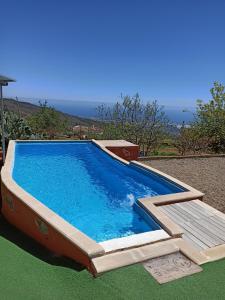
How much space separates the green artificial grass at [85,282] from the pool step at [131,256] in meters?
0.10

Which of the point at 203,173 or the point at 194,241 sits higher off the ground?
the point at 203,173

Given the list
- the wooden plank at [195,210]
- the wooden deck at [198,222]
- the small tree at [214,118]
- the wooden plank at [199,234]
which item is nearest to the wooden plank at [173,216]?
the wooden deck at [198,222]

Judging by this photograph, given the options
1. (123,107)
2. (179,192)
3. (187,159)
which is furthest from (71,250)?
(123,107)

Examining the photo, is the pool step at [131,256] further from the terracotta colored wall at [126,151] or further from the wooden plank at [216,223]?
the terracotta colored wall at [126,151]

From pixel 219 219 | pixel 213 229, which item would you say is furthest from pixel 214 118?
pixel 213 229

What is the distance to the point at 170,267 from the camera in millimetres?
4059

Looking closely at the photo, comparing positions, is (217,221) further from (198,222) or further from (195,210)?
(195,210)

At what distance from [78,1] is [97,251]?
671 inches

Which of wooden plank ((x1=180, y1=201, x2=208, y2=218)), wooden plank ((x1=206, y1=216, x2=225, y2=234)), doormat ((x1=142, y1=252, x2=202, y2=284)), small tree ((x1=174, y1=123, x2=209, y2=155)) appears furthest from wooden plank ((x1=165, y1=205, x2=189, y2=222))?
small tree ((x1=174, y1=123, x2=209, y2=155))

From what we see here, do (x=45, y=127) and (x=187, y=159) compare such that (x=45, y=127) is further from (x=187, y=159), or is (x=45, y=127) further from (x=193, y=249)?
(x=193, y=249)

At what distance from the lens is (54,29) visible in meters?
24.9

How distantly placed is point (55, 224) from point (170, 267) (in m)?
1.91

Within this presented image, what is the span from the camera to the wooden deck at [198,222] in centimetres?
490

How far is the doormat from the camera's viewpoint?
151 inches
